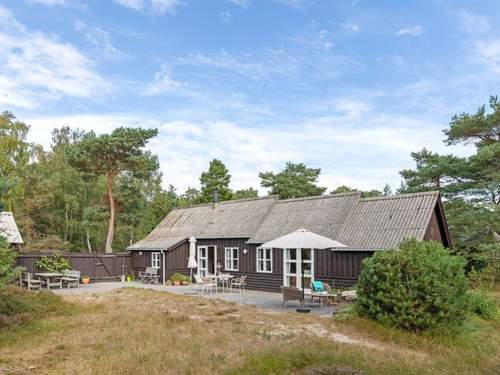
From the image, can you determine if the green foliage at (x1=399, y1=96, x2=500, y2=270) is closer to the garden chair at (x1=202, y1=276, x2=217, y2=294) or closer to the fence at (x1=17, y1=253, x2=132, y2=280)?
the garden chair at (x1=202, y1=276, x2=217, y2=294)

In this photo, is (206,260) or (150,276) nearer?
(206,260)

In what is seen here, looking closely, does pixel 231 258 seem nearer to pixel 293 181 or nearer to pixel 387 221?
pixel 387 221

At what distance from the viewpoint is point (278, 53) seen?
716 inches

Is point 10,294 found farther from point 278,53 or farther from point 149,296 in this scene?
point 278,53

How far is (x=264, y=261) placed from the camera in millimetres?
19516

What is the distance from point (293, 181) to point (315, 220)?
20.2 m

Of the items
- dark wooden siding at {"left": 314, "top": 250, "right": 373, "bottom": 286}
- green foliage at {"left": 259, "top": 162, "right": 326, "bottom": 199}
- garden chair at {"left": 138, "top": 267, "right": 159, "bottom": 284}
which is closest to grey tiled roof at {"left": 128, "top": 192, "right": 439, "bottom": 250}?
dark wooden siding at {"left": 314, "top": 250, "right": 373, "bottom": 286}

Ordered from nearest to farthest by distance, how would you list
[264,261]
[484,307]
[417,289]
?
[417,289] < [484,307] < [264,261]

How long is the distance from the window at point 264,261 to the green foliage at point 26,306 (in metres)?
8.72

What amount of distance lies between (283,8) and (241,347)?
12932mm

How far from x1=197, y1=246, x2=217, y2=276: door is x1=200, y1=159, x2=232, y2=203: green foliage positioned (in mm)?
14874

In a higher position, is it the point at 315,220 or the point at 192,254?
the point at 315,220

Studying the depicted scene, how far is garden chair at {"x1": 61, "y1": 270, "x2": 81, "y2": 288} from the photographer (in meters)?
21.9

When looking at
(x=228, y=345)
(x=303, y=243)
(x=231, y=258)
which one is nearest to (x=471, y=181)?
(x=231, y=258)
